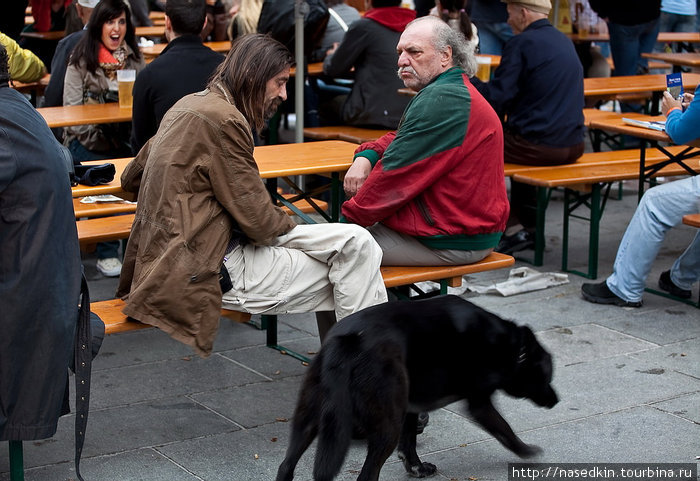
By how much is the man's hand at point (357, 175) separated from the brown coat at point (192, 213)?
77cm

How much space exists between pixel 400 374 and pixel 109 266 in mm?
3459

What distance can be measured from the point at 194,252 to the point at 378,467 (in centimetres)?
106

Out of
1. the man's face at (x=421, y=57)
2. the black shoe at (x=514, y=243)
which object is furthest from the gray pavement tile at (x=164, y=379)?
the black shoe at (x=514, y=243)

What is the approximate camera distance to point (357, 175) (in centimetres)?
455

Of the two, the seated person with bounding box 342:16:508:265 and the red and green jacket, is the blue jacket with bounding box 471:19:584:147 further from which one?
the red and green jacket

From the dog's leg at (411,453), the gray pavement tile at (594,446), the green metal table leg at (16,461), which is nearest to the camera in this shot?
the green metal table leg at (16,461)

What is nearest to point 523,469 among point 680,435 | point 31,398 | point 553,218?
point 680,435

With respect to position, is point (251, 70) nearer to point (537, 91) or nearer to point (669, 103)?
point (669, 103)

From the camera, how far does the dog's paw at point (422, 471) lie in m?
3.72

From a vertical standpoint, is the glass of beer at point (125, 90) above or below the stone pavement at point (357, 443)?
above

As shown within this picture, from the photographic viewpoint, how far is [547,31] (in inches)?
254

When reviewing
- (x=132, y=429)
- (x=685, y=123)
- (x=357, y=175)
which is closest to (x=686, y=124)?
(x=685, y=123)

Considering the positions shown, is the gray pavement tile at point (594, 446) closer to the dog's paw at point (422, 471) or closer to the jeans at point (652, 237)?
the dog's paw at point (422, 471)

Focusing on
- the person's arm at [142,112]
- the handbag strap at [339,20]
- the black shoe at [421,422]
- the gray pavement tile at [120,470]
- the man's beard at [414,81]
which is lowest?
the gray pavement tile at [120,470]
